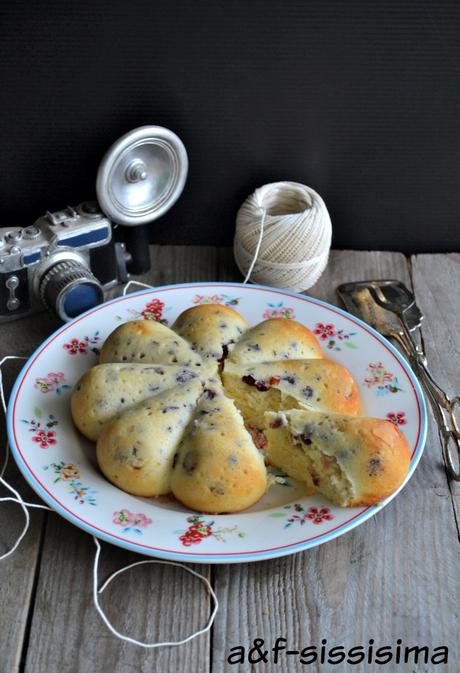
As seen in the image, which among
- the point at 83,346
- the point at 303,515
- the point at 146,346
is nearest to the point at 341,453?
the point at 303,515

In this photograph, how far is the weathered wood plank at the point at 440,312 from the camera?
3.94ft

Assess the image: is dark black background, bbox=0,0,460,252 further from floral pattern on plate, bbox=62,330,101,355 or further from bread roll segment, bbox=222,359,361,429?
bread roll segment, bbox=222,359,361,429

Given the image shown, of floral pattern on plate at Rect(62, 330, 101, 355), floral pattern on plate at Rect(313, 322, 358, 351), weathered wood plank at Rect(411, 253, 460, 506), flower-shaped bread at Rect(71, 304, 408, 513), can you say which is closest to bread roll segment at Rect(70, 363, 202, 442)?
flower-shaped bread at Rect(71, 304, 408, 513)

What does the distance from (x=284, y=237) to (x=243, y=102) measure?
21cm

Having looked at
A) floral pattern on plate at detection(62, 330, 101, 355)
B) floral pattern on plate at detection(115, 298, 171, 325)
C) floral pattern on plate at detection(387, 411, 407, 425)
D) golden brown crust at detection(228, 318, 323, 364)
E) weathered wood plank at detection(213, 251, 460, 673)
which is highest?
golden brown crust at detection(228, 318, 323, 364)

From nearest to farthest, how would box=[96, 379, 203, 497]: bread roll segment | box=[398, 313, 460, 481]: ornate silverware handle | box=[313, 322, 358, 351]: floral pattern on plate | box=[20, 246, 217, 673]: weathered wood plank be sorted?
box=[20, 246, 217, 673]: weathered wood plank < box=[96, 379, 203, 497]: bread roll segment < box=[398, 313, 460, 481]: ornate silverware handle < box=[313, 322, 358, 351]: floral pattern on plate

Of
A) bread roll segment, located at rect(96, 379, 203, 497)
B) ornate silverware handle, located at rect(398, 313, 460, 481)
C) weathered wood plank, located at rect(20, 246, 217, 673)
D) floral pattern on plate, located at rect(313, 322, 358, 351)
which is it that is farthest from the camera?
floral pattern on plate, located at rect(313, 322, 358, 351)

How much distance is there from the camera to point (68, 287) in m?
1.18

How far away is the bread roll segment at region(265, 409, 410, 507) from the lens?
929 mm

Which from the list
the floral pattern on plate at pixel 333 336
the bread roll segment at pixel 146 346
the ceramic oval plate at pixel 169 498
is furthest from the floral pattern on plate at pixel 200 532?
the floral pattern on plate at pixel 333 336

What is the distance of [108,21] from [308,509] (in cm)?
70

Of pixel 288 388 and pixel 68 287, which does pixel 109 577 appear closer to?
pixel 288 388

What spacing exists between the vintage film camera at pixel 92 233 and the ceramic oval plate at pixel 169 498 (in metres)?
0.06

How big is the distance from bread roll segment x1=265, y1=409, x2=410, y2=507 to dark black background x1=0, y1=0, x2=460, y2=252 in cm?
49
